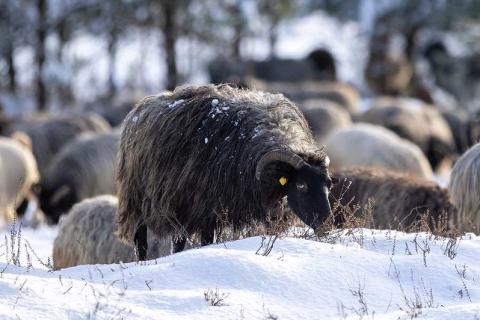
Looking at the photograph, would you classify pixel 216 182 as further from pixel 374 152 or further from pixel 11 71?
pixel 11 71

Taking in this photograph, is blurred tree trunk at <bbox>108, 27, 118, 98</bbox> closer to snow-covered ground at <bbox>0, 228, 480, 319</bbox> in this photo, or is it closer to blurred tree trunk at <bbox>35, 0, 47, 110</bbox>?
blurred tree trunk at <bbox>35, 0, 47, 110</bbox>

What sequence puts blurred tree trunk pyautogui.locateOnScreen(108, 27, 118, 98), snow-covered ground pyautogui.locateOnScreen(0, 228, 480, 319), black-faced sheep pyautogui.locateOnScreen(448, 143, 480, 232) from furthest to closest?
1. blurred tree trunk pyautogui.locateOnScreen(108, 27, 118, 98)
2. black-faced sheep pyautogui.locateOnScreen(448, 143, 480, 232)
3. snow-covered ground pyautogui.locateOnScreen(0, 228, 480, 319)

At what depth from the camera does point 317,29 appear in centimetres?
4519

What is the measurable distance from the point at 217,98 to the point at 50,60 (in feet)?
78.0

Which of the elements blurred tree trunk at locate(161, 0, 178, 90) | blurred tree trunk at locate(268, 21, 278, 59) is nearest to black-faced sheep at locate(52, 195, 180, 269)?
blurred tree trunk at locate(161, 0, 178, 90)

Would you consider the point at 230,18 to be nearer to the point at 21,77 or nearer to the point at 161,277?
the point at 21,77

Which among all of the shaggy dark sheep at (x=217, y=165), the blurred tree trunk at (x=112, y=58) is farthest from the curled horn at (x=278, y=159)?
the blurred tree trunk at (x=112, y=58)

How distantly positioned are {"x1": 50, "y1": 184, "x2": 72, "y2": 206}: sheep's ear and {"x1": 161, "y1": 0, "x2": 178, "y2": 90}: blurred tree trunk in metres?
12.0

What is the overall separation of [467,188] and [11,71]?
2500 centimetres

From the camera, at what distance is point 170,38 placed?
2814cm

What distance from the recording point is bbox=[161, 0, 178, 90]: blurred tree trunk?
27.9 metres

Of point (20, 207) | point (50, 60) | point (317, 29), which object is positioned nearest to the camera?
point (20, 207)

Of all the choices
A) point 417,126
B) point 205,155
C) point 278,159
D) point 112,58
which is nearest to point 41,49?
point 112,58

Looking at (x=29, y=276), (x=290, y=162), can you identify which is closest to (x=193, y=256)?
(x=29, y=276)
